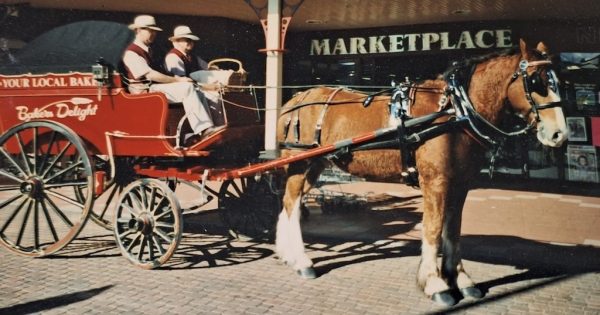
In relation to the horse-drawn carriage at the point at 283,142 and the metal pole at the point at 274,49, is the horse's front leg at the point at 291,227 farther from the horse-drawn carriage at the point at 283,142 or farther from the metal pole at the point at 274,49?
the metal pole at the point at 274,49

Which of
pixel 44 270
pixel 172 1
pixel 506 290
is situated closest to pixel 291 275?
pixel 506 290

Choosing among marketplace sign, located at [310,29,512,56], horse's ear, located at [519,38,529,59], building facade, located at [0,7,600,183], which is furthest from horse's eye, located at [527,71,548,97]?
marketplace sign, located at [310,29,512,56]

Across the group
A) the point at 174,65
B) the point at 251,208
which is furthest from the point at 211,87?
the point at 251,208

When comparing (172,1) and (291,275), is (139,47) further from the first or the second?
(172,1)

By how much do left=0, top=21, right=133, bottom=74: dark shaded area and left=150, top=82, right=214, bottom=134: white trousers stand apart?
73cm

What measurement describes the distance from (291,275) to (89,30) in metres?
3.67

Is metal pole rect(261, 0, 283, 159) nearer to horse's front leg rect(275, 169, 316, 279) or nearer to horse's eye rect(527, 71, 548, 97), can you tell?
horse's front leg rect(275, 169, 316, 279)

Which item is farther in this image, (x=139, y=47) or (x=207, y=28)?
(x=207, y=28)

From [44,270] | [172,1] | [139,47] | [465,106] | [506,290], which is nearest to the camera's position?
[465,106]

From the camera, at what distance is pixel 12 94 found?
6203 mm

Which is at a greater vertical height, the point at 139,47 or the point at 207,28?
the point at 207,28

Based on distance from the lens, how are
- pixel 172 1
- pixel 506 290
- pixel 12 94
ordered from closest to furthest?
pixel 506 290 → pixel 12 94 → pixel 172 1

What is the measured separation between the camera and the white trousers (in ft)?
18.2

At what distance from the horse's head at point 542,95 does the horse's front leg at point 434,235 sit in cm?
94
